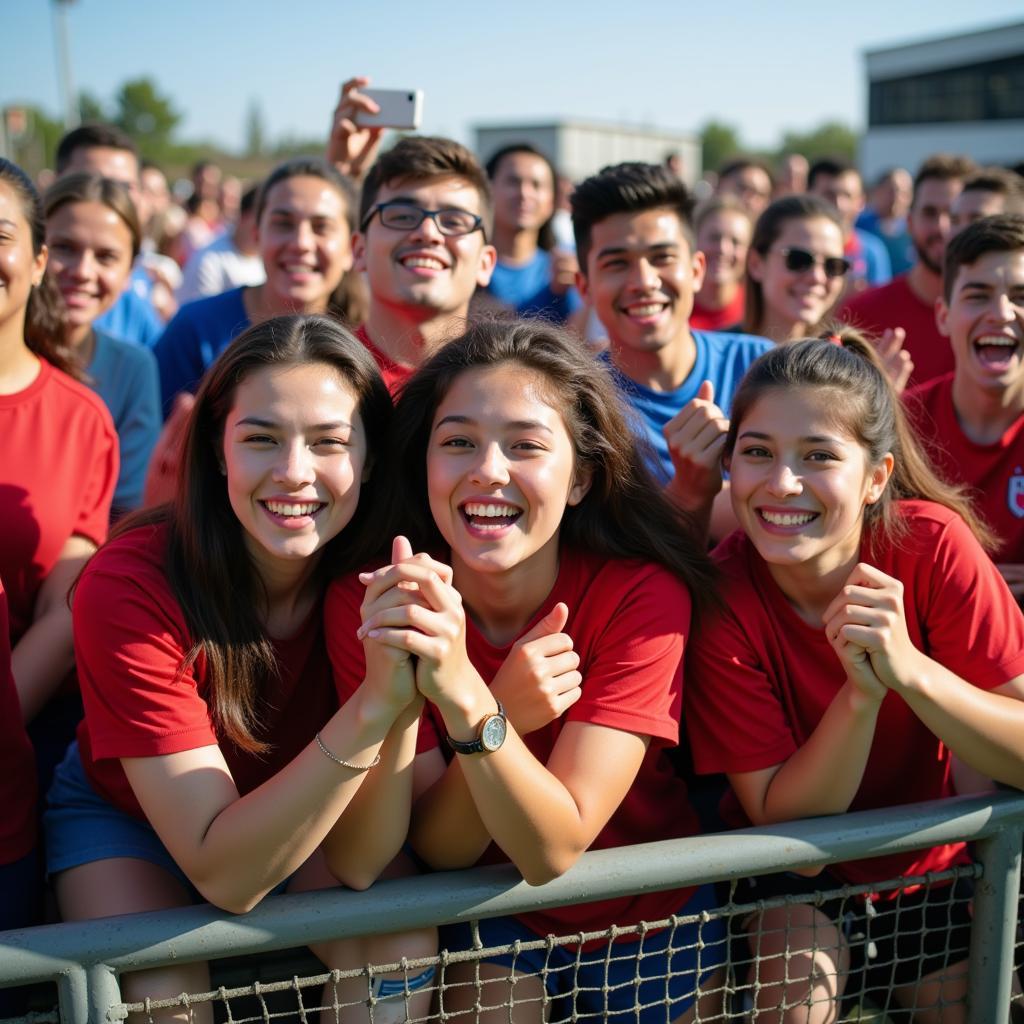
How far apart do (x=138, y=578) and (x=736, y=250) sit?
194 inches

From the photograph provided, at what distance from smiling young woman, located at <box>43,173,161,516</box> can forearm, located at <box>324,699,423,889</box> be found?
224cm

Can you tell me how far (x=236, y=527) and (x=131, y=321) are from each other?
351 centimetres

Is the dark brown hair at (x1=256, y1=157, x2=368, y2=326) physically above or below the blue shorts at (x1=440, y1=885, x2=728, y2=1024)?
above

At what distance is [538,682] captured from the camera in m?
2.20

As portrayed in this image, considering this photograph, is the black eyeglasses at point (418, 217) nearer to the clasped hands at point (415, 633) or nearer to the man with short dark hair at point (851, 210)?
the clasped hands at point (415, 633)

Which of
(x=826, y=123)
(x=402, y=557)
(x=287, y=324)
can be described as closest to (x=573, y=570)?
(x=402, y=557)

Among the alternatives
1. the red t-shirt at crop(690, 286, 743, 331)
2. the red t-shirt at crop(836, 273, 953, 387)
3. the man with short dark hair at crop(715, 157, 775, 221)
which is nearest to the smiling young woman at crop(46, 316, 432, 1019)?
the red t-shirt at crop(836, 273, 953, 387)

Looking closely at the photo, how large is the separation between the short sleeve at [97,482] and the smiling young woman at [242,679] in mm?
626

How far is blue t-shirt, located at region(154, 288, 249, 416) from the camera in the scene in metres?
4.71

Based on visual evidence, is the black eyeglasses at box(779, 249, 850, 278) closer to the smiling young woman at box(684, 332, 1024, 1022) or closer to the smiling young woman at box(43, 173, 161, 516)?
the smiling young woman at box(684, 332, 1024, 1022)

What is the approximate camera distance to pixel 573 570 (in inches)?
104

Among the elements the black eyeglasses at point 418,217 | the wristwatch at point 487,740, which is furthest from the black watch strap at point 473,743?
the black eyeglasses at point 418,217

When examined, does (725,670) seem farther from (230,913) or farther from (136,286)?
(136,286)

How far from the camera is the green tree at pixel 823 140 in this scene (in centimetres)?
10956
